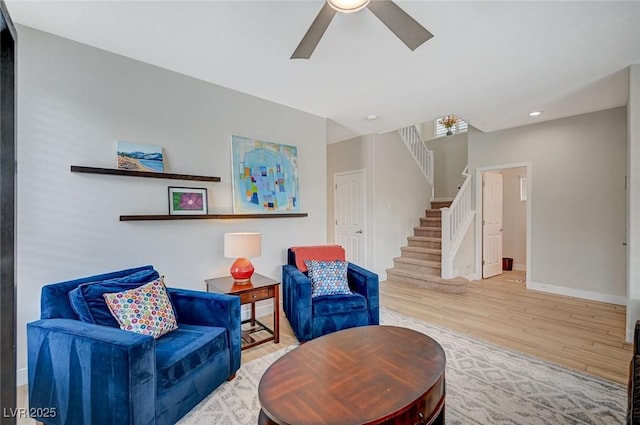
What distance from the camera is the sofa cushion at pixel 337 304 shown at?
272 cm

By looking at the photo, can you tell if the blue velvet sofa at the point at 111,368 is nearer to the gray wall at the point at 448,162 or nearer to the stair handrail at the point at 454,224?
the stair handrail at the point at 454,224

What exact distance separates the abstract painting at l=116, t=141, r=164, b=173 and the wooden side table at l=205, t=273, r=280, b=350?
1194 millimetres

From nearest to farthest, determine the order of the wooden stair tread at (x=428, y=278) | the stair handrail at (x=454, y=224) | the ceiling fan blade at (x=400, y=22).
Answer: the ceiling fan blade at (x=400, y=22) → the wooden stair tread at (x=428, y=278) → the stair handrail at (x=454, y=224)

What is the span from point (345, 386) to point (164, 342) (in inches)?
47.0

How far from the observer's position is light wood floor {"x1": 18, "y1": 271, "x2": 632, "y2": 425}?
2.55 meters

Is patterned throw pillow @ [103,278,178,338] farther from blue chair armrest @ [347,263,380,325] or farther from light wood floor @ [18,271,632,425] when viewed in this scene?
blue chair armrest @ [347,263,380,325]

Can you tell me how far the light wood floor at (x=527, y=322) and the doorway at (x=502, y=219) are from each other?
698mm

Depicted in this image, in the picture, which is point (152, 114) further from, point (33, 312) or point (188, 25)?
point (33, 312)

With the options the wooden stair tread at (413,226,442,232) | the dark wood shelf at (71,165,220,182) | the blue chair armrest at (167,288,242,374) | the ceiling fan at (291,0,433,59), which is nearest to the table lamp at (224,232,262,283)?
the blue chair armrest at (167,288,242,374)

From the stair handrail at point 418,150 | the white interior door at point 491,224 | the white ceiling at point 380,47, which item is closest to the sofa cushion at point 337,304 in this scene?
the white ceiling at point 380,47

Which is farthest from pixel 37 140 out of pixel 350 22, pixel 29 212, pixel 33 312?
pixel 350 22

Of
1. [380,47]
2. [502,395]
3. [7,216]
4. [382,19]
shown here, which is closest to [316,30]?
[382,19]

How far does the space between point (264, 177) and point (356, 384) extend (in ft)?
8.38

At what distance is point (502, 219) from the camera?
20.6 feet
